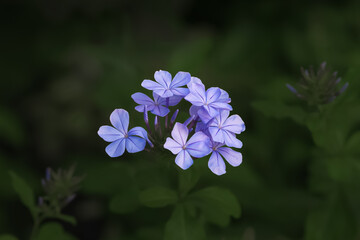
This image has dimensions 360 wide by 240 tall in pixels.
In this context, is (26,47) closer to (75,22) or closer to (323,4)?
(75,22)

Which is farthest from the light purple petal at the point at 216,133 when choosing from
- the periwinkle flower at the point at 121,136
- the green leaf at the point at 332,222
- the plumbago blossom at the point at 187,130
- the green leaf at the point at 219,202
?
the green leaf at the point at 332,222

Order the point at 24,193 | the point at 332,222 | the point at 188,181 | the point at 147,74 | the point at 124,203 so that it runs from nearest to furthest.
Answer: the point at 188,181 → the point at 24,193 → the point at 124,203 → the point at 332,222 → the point at 147,74

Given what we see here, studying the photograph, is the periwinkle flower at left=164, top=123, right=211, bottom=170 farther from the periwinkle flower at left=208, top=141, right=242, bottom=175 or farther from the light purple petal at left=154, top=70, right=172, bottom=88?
the light purple petal at left=154, top=70, right=172, bottom=88

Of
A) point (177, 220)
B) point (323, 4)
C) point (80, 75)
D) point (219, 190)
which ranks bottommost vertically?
point (177, 220)

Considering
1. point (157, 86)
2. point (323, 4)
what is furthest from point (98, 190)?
point (323, 4)

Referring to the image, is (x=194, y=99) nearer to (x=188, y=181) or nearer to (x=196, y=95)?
(x=196, y=95)

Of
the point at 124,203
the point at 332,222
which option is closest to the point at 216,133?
the point at 124,203

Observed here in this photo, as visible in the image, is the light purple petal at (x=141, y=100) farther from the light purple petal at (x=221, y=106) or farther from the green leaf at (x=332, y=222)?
the green leaf at (x=332, y=222)
